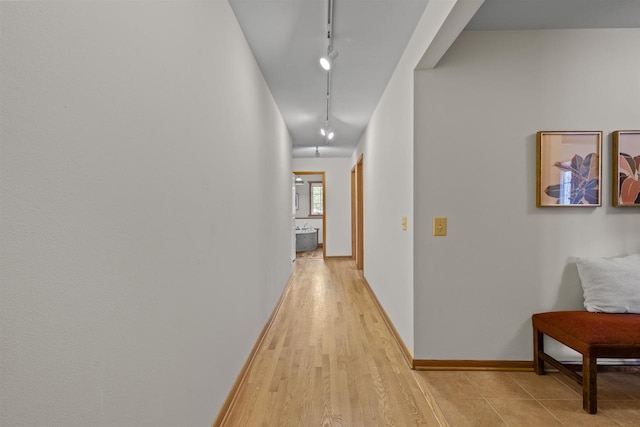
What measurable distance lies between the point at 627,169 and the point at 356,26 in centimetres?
222

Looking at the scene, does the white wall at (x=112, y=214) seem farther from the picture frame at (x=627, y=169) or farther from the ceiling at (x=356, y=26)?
the picture frame at (x=627, y=169)

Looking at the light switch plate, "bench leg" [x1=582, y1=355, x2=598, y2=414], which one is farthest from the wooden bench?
the light switch plate

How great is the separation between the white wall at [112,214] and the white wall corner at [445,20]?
1.26 m

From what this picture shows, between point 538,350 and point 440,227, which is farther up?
point 440,227

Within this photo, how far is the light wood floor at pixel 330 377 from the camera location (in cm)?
180

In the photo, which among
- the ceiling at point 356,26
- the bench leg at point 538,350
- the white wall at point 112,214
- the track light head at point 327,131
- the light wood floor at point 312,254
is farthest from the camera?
the light wood floor at point 312,254

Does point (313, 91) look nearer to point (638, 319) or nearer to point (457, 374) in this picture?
point (457, 374)

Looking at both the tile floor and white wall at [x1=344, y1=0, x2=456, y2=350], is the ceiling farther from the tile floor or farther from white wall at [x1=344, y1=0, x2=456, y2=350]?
the tile floor

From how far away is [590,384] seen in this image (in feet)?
5.97

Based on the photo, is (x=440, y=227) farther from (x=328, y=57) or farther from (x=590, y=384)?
(x=328, y=57)

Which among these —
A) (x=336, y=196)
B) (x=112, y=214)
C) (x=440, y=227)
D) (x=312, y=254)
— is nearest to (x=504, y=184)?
(x=440, y=227)

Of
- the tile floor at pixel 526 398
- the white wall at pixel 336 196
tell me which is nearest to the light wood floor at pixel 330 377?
the tile floor at pixel 526 398

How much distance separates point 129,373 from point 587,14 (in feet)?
10.7

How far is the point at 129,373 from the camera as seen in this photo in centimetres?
93
